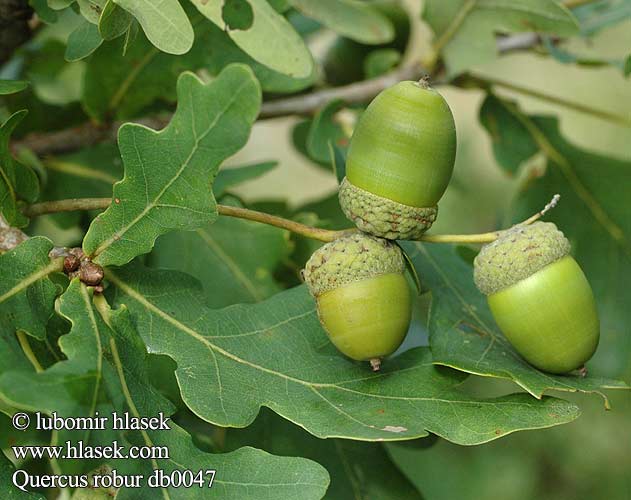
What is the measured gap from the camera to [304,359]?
45.2 inches

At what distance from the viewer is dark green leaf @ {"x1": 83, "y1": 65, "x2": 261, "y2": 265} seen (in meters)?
0.95

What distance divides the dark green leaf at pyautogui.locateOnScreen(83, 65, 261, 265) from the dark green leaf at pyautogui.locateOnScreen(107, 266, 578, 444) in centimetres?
8

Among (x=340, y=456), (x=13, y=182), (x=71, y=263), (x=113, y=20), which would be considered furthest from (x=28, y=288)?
(x=340, y=456)

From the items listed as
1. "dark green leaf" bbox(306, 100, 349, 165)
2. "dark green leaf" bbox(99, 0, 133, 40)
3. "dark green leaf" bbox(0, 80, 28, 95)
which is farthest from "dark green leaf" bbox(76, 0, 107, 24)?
"dark green leaf" bbox(306, 100, 349, 165)

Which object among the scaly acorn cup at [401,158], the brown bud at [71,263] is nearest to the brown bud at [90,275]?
the brown bud at [71,263]

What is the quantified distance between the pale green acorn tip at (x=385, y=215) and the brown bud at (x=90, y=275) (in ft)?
1.12

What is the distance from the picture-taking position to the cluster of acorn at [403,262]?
1.07m

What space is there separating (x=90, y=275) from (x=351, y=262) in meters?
0.33

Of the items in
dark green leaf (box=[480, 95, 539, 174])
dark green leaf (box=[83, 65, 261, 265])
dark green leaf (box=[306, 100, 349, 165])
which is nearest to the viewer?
dark green leaf (box=[83, 65, 261, 265])

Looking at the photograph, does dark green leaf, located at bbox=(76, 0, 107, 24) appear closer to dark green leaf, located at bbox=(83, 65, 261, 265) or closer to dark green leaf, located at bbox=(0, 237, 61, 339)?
dark green leaf, located at bbox=(83, 65, 261, 265)

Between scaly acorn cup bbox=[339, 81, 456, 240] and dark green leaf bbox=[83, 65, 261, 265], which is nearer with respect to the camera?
dark green leaf bbox=[83, 65, 261, 265]

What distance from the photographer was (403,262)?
3.69 feet

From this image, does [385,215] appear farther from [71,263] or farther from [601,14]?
[601,14]

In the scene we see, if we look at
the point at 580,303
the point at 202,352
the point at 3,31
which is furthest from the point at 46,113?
the point at 580,303
